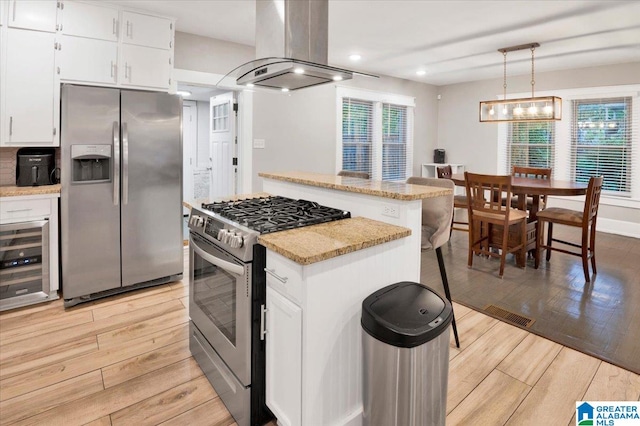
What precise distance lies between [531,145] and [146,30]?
6.39 m

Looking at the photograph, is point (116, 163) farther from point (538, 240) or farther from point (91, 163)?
point (538, 240)

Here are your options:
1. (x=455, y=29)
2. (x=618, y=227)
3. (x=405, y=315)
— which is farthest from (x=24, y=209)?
(x=618, y=227)

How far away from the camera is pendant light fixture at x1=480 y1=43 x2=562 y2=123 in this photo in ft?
14.9

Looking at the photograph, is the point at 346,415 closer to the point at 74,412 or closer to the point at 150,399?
the point at 150,399

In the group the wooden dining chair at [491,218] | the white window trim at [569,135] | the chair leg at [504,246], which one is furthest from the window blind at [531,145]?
the chair leg at [504,246]

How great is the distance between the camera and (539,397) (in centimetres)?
199

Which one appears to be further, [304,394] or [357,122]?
[357,122]

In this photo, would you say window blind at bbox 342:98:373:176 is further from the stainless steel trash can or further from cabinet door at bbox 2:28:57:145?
the stainless steel trash can

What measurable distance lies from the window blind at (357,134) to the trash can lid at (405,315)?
186 inches

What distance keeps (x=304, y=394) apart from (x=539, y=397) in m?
1.37

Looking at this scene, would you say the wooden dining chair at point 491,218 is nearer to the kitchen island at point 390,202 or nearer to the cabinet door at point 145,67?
the kitchen island at point 390,202

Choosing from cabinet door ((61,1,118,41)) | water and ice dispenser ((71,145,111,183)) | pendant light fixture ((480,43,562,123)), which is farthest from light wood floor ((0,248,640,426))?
pendant light fixture ((480,43,562,123))

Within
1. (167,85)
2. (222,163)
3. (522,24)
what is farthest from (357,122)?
(167,85)

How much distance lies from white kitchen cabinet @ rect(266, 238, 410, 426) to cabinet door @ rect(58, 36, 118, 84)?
107 inches
